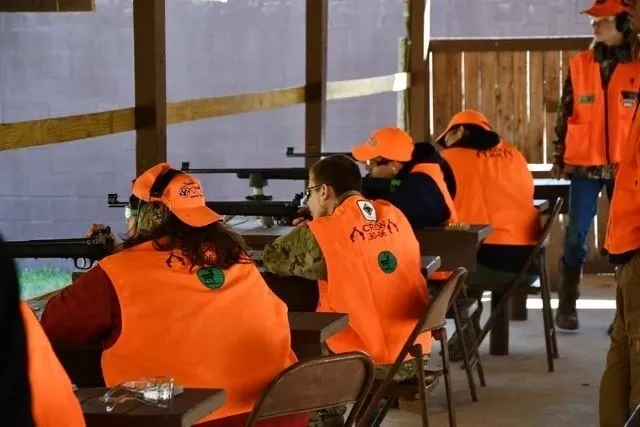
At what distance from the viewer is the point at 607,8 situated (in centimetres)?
672

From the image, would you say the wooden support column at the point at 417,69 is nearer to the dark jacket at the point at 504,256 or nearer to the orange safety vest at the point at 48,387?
the dark jacket at the point at 504,256

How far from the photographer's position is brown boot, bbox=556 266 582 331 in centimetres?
732

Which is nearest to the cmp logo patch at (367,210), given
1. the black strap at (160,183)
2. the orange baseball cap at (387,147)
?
the black strap at (160,183)

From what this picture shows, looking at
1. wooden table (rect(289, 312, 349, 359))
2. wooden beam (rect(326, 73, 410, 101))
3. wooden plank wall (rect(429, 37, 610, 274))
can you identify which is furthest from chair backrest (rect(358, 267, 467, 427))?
wooden plank wall (rect(429, 37, 610, 274))

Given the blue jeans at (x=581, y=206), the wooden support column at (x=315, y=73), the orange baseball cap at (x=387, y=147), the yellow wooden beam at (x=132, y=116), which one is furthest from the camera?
the wooden support column at (x=315, y=73)

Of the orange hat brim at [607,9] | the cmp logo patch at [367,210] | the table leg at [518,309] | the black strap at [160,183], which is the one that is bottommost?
the table leg at [518,309]

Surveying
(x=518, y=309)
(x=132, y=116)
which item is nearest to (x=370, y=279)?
(x=132, y=116)

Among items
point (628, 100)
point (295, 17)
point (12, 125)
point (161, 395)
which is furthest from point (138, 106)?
point (295, 17)

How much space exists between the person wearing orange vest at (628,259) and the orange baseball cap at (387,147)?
57.3 inches

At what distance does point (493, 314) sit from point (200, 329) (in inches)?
129

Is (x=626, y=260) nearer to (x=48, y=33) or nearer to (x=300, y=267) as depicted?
(x=300, y=267)

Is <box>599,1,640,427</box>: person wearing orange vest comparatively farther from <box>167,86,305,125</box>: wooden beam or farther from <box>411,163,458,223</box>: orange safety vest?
<box>167,86,305,125</box>: wooden beam

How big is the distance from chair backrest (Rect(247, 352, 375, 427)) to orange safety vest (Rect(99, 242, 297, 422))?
8.9 inches

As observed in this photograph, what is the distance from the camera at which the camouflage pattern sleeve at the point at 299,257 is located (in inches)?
171
